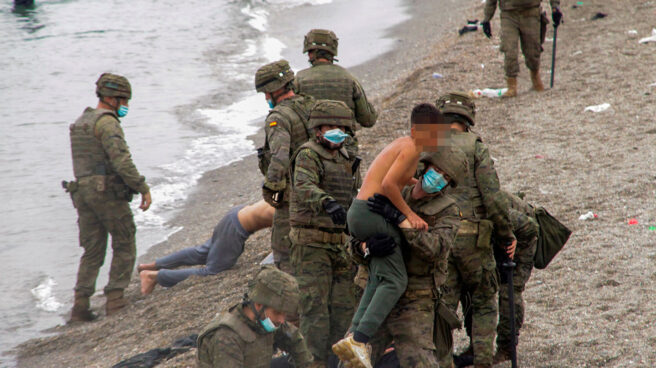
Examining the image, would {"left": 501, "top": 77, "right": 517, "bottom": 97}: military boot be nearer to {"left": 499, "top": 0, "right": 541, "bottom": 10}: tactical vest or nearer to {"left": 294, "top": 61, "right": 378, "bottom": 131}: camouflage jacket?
{"left": 499, "top": 0, "right": 541, "bottom": 10}: tactical vest

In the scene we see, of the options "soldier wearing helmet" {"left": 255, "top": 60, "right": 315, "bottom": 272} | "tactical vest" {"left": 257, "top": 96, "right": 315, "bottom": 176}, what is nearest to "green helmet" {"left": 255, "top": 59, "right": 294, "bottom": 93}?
"soldier wearing helmet" {"left": 255, "top": 60, "right": 315, "bottom": 272}

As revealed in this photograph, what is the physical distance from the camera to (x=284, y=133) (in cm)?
536

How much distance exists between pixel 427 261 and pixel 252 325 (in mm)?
1118

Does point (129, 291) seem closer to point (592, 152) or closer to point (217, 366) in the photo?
point (217, 366)

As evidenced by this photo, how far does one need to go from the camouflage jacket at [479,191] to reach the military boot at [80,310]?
4734 millimetres

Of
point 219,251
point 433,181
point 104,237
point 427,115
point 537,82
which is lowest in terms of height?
point 537,82

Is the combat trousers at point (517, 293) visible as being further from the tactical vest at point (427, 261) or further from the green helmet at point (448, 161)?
the green helmet at point (448, 161)

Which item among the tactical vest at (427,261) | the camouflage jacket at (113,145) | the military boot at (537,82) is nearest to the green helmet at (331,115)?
the tactical vest at (427,261)

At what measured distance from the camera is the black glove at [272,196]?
5316 mm

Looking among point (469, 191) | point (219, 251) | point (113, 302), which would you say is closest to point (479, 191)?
point (469, 191)

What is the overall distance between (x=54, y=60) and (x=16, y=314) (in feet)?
56.0

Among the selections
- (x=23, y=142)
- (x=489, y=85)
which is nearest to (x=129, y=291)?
(x=489, y=85)

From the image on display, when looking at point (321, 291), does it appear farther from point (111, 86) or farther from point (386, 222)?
point (111, 86)

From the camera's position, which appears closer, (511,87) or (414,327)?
(414,327)
